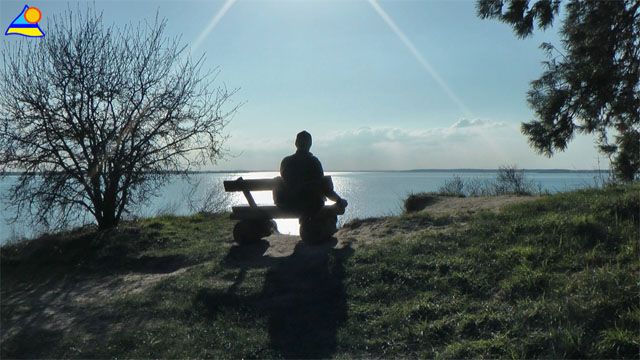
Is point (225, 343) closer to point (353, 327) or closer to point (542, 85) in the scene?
point (353, 327)

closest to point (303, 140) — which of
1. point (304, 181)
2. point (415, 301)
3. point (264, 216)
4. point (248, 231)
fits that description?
point (304, 181)

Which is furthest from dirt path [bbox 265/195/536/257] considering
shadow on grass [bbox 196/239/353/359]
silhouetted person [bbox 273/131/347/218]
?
silhouetted person [bbox 273/131/347/218]

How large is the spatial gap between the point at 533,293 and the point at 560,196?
381cm

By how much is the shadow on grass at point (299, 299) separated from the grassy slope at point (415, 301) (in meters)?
0.02

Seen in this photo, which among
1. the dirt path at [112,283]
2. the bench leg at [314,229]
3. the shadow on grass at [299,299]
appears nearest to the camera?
the shadow on grass at [299,299]

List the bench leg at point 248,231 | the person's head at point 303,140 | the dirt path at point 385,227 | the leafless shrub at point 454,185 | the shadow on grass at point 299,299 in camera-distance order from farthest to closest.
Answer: the leafless shrub at point 454,185 < the bench leg at point 248,231 < the person's head at point 303,140 < the dirt path at point 385,227 < the shadow on grass at point 299,299

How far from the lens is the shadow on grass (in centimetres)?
453

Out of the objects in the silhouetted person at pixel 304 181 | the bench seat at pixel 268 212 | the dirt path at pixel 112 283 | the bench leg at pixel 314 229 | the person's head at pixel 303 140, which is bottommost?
the dirt path at pixel 112 283

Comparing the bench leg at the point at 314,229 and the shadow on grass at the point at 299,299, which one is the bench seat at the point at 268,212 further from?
the shadow on grass at the point at 299,299

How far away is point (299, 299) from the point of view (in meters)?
5.36

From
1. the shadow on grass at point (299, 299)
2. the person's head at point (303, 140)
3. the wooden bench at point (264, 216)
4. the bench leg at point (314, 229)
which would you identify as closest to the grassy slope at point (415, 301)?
the shadow on grass at point (299, 299)

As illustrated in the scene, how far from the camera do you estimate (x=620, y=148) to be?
26.4 ft

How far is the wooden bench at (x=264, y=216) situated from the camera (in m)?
7.39

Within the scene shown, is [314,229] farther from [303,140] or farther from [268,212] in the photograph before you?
[303,140]
